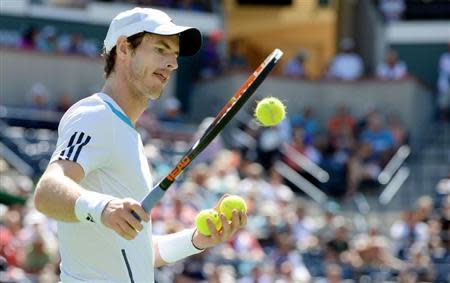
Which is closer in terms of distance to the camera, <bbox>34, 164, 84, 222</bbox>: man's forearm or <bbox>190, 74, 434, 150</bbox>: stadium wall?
<bbox>34, 164, 84, 222</bbox>: man's forearm

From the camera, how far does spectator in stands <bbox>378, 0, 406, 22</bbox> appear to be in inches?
960

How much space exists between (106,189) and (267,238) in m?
10.8

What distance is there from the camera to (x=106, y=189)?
5445mm

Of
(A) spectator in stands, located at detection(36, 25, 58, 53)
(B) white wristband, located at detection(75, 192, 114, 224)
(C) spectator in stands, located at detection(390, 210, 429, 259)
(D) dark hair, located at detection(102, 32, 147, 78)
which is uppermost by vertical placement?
(D) dark hair, located at detection(102, 32, 147, 78)

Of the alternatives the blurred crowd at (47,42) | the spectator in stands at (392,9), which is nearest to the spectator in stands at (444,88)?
the spectator in stands at (392,9)

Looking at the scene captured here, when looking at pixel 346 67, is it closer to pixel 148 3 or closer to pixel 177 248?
pixel 148 3

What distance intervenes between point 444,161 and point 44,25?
6735 mm

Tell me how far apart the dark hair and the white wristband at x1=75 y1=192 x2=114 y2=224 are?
0.83 meters

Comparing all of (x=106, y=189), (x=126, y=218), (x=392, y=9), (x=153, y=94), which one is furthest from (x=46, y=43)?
(x=126, y=218)

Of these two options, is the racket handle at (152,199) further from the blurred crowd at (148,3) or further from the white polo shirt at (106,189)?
the blurred crowd at (148,3)

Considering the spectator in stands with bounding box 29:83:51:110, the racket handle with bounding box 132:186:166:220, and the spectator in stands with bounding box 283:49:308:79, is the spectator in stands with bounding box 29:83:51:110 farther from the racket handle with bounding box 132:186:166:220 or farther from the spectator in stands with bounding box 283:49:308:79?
the racket handle with bounding box 132:186:166:220

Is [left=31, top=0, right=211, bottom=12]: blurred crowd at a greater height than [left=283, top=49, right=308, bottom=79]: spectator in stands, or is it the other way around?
[left=31, top=0, right=211, bottom=12]: blurred crowd

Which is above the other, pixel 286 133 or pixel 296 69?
pixel 286 133

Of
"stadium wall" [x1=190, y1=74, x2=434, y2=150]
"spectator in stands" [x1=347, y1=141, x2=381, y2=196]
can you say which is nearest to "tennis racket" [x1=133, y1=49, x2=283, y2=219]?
"spectator in stands" [x1=347, y1=141, x2=381, y2=196]
